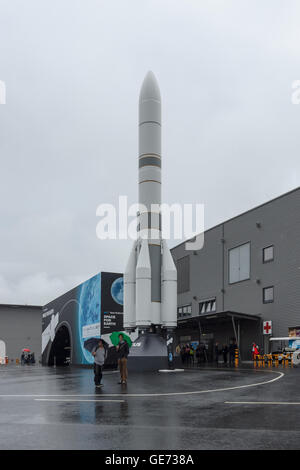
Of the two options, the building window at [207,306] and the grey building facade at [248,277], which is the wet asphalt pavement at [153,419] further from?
the building window at [207,306]

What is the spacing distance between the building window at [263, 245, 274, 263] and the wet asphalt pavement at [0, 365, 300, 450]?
748 inches

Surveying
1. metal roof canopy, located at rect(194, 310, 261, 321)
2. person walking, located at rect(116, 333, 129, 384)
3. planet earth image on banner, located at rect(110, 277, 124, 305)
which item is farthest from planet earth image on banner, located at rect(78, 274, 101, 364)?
person walking, located at rect(116, 333, 129, 384)

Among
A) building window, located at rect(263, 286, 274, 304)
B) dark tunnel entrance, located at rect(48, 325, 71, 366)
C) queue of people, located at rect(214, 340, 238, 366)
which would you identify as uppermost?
building window, located at rect(263, 286, 274, 304)

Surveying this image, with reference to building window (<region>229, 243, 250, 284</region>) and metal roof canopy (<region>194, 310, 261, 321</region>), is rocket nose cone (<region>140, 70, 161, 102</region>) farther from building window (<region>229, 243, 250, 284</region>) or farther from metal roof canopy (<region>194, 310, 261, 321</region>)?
metal roof canopy (<region>194, 310, 261, 321</region>)

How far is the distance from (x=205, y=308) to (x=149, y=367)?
1609 cm

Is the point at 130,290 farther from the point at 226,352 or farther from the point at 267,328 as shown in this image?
the point at 267,328

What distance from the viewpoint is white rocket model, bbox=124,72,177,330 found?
27438 mm

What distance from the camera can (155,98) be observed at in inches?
1166

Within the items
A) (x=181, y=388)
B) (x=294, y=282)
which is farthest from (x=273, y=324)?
(x=181, y=388)

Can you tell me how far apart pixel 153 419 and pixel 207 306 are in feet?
105

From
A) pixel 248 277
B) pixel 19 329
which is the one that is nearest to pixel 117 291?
pixel 248 277

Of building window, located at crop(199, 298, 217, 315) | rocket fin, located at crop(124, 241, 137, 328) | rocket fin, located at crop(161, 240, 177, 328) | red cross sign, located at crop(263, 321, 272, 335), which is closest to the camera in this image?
rocket fin, located at crop(161, 240, 177, 328)

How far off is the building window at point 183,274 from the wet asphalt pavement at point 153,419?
2909cm

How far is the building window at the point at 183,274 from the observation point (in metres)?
44.3
